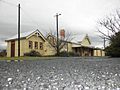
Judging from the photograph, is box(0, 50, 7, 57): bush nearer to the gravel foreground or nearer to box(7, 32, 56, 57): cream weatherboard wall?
box(7, 32, 56, 57): cream weatherboard wall

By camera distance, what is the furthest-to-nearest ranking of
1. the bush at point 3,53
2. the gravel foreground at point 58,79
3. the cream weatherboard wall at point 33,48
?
the bush at point 3,53, the cream weatherboard wall at point 33,48, the gravel foreground at point 58,79

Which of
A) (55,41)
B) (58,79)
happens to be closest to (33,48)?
(55,41)

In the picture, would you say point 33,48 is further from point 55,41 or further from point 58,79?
point 58,79

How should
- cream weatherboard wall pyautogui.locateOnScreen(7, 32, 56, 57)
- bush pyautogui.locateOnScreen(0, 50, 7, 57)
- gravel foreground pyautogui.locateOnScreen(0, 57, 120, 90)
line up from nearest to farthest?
gravel foreground pyautogui.locateOnScreen(0, 57, 120, 90), cream weatherboard wall pyautogui.locateOnScreen(7, 32, 56, 57), bush pyautogui.locateOnScreen(0, 50, 7, 57)

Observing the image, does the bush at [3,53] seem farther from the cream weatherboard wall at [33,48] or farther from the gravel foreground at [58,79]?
the gravel foreground at [58,79]

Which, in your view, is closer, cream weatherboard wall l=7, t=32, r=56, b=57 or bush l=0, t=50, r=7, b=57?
cream weatherboard wall l=7, t=32, r=56, b=57

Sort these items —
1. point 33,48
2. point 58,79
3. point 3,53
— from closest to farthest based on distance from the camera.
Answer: point 58,79 < point 33,48 < point 3,53

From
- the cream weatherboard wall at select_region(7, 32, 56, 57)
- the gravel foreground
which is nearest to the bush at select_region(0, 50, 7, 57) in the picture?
the cream weatherboard wall at select_region(7, 32, 56, 57)

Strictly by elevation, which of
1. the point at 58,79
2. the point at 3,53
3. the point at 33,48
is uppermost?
the point at 33,48

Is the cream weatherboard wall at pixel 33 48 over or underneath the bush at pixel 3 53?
over

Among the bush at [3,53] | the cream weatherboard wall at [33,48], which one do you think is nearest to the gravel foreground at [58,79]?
the cream weatherboard wall at [33,48]

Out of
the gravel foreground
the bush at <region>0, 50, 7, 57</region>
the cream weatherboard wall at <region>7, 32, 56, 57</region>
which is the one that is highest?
the cream weatherboard wall at <region>7, 32, 56, 57</region>

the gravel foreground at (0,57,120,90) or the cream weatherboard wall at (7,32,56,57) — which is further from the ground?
the cream weatherboard wall at (7,32,56,57)

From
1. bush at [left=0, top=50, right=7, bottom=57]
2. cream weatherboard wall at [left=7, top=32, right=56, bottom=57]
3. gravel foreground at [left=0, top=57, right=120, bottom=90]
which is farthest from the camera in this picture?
bush at [left=0, top=50, right=7, bottom=57]
